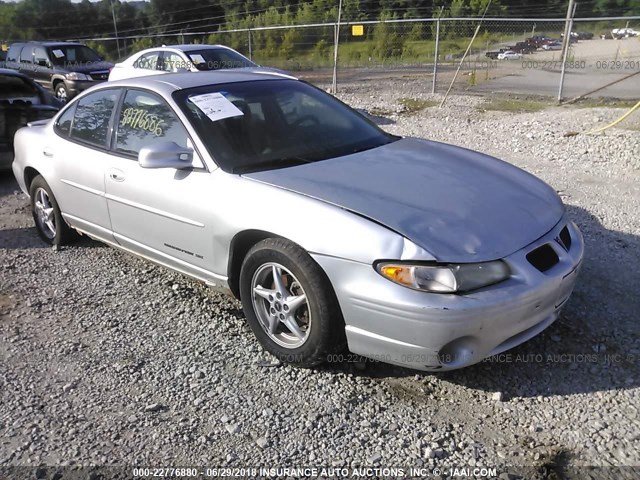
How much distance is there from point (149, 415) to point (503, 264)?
193 cm

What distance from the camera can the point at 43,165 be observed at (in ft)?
16.3

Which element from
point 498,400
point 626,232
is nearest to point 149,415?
point 498,400

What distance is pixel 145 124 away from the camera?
4043 millimetres

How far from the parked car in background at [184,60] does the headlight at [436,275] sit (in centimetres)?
951

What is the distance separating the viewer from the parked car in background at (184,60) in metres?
11.8

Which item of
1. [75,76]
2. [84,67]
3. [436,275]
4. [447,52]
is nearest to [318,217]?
[436,275]

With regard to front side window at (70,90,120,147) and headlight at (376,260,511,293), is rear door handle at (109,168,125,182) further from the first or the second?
headlight at (376,260,511,293)

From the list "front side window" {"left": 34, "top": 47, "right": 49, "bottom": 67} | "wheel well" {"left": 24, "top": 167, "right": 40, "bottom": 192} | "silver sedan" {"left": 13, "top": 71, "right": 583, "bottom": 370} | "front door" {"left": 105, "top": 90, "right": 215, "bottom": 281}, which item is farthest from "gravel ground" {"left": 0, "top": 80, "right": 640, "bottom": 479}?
"front side window" {"left": 34, "top": 47, "right": 49, "bottom": 67}

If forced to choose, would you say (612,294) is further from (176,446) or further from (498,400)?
(176,446)

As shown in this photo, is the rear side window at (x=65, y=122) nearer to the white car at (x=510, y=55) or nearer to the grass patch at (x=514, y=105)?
the grass patch at (x=514, y=105)

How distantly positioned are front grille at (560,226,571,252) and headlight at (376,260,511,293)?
79 cm

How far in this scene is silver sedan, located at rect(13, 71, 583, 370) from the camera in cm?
281

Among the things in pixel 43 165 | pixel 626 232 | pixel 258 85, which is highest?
pixel 258 85

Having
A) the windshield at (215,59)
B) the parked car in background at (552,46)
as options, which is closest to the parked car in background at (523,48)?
the parked car in background at (552,46)
